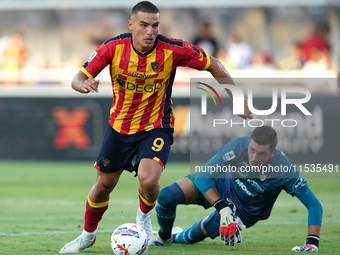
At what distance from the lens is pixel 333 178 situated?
12.4m

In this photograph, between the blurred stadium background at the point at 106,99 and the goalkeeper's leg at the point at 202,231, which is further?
the blurred stadium background at the point at 106,99

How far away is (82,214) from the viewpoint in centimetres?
768

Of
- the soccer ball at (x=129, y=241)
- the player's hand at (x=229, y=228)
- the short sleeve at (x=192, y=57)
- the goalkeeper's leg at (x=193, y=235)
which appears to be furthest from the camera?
the goalkeeper's leg at (x=193, y=235)

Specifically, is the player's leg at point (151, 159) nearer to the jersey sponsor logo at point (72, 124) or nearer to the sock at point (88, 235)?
the sock at point (88, 235)

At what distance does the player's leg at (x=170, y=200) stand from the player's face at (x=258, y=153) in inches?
29.8

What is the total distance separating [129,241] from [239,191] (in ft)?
4.41

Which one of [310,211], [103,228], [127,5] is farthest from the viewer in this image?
[127,5]

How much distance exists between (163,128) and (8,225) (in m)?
2.61

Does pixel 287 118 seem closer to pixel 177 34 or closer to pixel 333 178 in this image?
pixel 333 178

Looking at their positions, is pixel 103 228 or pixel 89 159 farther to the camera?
pixel 89 159

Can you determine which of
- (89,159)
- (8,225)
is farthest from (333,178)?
(8,225)

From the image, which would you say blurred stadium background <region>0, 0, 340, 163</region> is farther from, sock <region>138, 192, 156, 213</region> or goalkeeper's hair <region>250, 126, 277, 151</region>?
goalkeeper's hair <region>250, 126, 277, 151</region>

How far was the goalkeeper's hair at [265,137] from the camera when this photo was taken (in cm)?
516

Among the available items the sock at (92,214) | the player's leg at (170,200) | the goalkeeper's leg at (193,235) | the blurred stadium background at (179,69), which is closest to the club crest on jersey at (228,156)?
the player's leg at (170,200)
